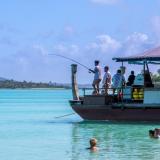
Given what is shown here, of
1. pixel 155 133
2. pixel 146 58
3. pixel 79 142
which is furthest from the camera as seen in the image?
pixel 146 58

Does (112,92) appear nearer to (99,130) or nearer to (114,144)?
(99,130)

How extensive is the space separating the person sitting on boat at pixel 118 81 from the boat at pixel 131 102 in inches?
8.5

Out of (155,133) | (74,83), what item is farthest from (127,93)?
(155,133)

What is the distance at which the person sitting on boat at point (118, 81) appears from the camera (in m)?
27.6

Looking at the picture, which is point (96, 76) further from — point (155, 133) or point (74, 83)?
point (155, 133)

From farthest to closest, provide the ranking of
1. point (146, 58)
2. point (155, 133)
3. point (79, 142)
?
1. point (146, 58)
2. point (79, 142)
3. point (155, 133)

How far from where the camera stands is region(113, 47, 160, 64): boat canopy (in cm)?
2678

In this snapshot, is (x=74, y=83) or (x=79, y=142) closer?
(x=79, y=142)

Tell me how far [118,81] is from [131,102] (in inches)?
42.1

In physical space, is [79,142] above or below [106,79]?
below

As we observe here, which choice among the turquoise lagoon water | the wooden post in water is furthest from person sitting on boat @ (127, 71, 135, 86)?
the wooden post in water

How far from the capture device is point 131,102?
2725cm

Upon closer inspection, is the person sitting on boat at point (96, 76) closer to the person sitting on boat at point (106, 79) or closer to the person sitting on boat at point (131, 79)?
the person sitting on boat at point (106, 79)

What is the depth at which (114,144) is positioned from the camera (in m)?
21.2
